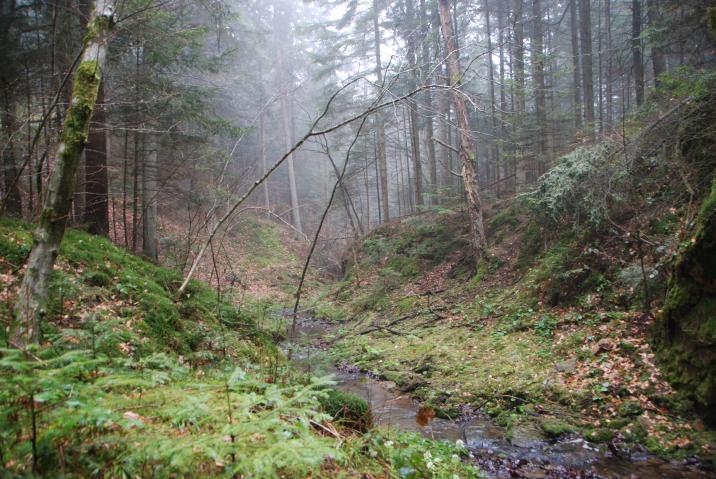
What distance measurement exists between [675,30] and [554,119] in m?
6.07

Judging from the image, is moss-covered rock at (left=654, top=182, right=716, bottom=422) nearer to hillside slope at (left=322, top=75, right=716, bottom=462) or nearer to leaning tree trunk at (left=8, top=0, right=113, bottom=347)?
hillside slope at (left=322, top=75, right=716, bottom=462)

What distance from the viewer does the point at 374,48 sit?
22688 mm

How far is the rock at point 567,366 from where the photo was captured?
21.9 ft

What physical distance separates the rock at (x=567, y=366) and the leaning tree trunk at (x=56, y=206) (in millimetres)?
7300

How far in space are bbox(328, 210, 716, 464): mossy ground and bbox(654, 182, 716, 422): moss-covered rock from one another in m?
0.42

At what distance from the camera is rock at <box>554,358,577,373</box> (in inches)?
263

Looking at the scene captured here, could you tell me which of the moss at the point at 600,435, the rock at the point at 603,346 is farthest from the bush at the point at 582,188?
the moss at the point at 600,435

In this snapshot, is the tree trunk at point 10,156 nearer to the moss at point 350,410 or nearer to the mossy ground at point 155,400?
the mossy ground at point 155,400

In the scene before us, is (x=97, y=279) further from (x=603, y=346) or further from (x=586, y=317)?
(x=586, y=317)

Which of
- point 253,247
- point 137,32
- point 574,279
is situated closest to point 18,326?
point 137,32

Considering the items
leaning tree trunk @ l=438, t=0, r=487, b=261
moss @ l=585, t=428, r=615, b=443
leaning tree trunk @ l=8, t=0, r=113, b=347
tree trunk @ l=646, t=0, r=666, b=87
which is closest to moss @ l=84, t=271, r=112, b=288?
leaning tree trunk @ l=8, t=0, r=113, b=347

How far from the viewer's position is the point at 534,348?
25.8ft

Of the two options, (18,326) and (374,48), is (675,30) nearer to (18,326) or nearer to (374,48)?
(18,326)

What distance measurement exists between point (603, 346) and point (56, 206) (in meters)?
7.95
